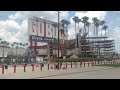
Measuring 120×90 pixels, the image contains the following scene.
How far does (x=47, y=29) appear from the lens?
84.6 m
